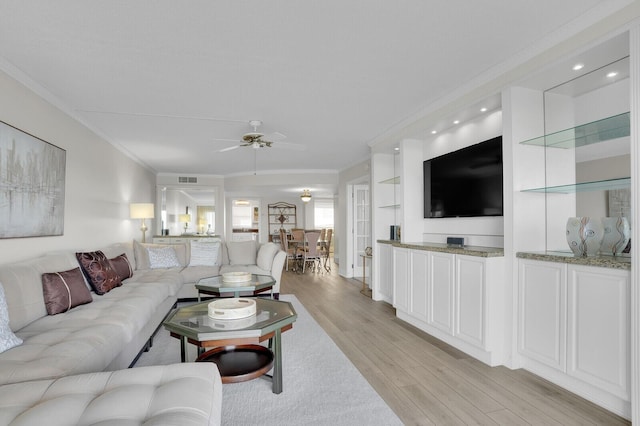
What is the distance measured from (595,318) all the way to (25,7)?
386 centimetres

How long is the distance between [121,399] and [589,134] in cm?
306

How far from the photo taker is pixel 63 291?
2.62 m

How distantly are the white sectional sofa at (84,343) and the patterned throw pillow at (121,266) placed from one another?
0.06ft

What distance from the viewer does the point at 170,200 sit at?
10.5 metres

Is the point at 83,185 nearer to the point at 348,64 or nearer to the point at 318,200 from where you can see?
the point at 348,64

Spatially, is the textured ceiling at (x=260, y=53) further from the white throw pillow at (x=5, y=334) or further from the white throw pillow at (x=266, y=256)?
the white throw pillow at (x=266, y=256)

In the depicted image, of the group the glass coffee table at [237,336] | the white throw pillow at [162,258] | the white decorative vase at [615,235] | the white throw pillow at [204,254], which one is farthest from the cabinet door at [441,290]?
the white throw pillow at [162,258]

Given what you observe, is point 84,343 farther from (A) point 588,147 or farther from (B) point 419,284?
(A) point 588,147

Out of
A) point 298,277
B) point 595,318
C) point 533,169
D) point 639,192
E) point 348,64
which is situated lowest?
point 298,277

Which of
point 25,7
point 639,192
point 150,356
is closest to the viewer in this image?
point 639,192

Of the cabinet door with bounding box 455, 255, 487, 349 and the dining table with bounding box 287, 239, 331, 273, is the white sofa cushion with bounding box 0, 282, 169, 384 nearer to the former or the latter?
the cabinet door with bounding box 455, 255, 487, 349

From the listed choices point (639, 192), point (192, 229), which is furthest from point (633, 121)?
point (192, 229)

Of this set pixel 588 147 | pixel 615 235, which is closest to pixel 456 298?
pixel 615 235

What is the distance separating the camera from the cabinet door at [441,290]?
3.13m
